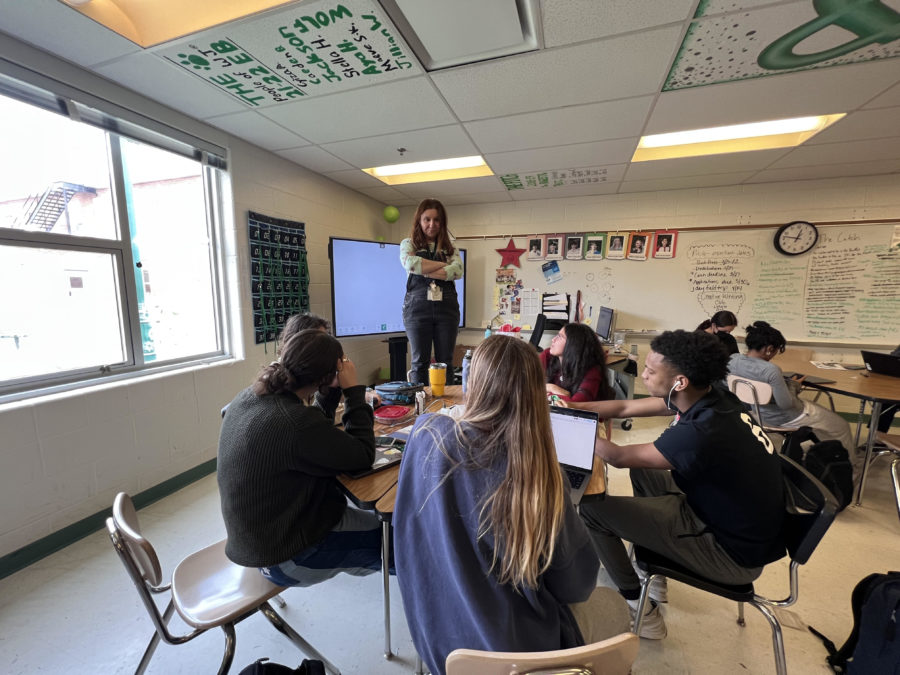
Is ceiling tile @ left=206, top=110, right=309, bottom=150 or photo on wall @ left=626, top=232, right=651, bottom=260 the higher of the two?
ceiling tile @ left=206, top=110, right=309, bottom=150

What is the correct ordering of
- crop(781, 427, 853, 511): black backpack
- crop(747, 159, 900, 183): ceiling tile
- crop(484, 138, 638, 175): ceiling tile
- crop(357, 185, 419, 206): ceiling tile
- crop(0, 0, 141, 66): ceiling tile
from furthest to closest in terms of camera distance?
1. crop(357, 185, 419, 206): ceiling tile
2. crop(747, 159, 900, 183): ceiling tile
3. crop(484, 138, 638, 175): ceiling tile
4. crop(781, 427, 853, 511): black backpack
5. crop(0, 0, 141, 66): ceiling tile

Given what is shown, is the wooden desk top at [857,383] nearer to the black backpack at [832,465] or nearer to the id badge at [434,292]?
the black backpack at [832,465]

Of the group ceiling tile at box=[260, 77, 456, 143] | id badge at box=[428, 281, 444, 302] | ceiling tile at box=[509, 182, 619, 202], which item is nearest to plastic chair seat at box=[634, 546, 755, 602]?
id badge at box=[428, 281, 444, 302]

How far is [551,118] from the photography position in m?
2.28

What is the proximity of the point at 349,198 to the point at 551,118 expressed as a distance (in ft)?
7.85

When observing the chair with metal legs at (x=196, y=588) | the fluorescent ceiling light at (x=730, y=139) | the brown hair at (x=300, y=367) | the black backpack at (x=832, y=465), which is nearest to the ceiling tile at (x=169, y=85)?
the brown hair at (x=300, y=367)

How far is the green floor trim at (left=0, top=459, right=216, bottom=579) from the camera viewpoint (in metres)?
1.68

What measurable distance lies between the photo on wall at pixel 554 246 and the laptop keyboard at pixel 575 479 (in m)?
3.54

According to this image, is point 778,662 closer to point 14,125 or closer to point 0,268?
point 0,268

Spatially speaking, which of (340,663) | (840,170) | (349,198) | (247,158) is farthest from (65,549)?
(840,170)

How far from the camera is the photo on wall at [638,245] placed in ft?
13.0

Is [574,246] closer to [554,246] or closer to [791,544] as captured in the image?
[554,246]

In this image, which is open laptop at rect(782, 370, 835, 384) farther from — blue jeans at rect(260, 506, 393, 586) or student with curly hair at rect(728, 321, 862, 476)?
blue jeans at rect(260, 506, 393, 586)

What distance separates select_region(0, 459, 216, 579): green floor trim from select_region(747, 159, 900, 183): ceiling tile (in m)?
5.31
